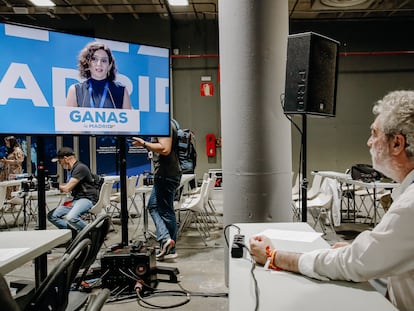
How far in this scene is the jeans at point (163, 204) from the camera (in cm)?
374

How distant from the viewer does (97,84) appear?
2805 mm

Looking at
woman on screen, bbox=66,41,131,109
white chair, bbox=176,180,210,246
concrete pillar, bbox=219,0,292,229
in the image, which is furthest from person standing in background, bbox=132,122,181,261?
concrete pillar, bbox=219,0,292,229

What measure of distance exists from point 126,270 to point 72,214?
1383 millimetres

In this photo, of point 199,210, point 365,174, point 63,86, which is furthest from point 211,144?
point 63,86

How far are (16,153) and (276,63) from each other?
566 centimetres

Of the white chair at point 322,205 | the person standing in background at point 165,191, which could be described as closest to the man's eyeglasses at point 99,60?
the person standing in background at point 165,191

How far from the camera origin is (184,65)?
376 inches

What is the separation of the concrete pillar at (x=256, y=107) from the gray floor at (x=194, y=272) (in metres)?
0.67

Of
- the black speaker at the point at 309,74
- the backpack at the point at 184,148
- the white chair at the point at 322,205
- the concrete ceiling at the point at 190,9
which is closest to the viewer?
the black speaker at the point at 309,74

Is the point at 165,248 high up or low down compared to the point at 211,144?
down

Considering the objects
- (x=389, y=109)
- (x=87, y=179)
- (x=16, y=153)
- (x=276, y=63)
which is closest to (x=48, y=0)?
(x=16, y=153)

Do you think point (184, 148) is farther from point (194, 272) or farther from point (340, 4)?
point (340, 4)

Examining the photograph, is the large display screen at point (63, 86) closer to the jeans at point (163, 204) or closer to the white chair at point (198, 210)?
the jeans at point (163, 204)

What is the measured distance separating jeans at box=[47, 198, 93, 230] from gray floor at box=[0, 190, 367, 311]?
0.36m
